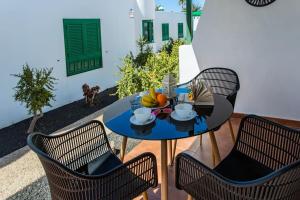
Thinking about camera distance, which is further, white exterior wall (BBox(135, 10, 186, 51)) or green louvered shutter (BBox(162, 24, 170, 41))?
green louvered shutter (BBox(162, 24, 170, 41))

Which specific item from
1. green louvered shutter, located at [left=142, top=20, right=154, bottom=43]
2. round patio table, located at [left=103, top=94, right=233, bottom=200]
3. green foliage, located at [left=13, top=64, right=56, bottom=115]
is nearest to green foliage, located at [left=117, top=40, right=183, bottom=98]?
green foliage, located at [left=13, top=64, right=56, bottom=115]

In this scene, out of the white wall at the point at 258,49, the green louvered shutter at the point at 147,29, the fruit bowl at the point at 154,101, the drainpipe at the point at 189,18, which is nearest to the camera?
the fruit bowl at the point at 154,101

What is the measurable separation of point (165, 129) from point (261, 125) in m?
0.67

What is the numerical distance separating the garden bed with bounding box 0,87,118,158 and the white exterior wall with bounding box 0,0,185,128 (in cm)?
17

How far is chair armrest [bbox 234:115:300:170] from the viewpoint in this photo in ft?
5.94

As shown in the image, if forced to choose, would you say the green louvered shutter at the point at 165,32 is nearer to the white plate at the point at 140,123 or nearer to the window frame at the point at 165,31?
the window frame at the point at 165,31

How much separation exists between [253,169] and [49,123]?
3579 millimetres

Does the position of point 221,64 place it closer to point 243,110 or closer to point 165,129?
point 243,110

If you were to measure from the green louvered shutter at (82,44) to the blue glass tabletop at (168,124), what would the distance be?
380cm

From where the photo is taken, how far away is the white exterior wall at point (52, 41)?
14.9 ft

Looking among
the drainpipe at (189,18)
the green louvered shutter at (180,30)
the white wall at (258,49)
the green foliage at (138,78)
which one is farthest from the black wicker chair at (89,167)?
the green louvered shutter at (180,30)

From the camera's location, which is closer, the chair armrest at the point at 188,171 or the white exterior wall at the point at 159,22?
the chair armrest at the point at 188,171

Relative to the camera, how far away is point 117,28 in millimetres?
7324

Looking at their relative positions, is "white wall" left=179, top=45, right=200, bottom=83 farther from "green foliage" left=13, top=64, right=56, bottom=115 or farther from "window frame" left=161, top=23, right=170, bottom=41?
"window frame" left=161, top=23, right=170, bottom=41
